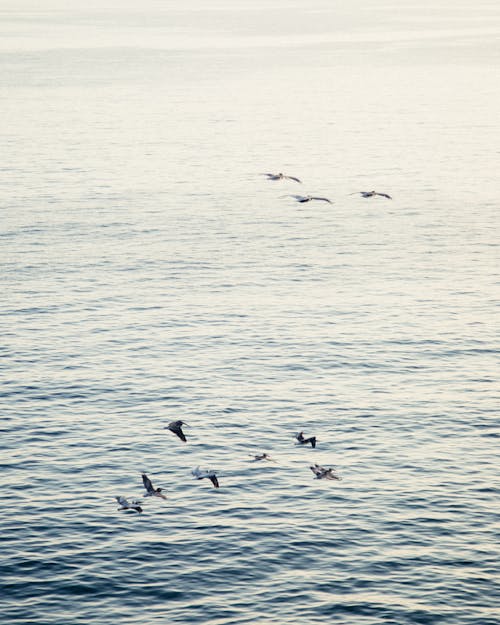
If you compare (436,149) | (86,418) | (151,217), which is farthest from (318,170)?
(86,418)

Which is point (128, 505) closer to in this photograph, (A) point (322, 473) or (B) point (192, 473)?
(B) point (192, 473)

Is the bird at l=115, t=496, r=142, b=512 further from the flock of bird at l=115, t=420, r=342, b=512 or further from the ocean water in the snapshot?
the ocean water

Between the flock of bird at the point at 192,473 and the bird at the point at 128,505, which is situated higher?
the flock of bird at the point at 192,473

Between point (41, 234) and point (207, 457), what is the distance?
226ft

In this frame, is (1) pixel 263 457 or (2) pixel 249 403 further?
(2) pixel 249 403

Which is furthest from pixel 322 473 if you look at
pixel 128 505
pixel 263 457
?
pixel 128 505

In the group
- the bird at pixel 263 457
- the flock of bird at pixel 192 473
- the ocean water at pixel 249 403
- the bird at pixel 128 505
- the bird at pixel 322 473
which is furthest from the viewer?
the bird at pixel 322 473

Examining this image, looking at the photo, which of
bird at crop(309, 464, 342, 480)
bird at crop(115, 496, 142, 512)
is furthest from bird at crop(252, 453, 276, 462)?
bird at crop(115, 496, 142, 512)

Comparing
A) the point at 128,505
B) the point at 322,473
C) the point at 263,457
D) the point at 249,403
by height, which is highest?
the point at 249,403

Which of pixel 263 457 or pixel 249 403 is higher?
pixel 249 403

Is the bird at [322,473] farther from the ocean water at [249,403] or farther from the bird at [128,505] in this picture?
the bird at [128,505]

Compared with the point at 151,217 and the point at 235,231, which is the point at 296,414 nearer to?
the point at 235,231

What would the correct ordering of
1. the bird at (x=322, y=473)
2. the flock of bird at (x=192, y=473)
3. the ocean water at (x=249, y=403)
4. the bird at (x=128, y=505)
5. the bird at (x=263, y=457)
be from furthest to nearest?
1. the bird at (x=322, y=473)
2. the bird at (x=263, y=457)
3. the bird at (x=128, y=505)
4. the flock of bird at (x=192, y=473)
5. the ocean water at (x=249, y=403)

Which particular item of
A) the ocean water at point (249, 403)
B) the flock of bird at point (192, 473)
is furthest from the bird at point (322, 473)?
the ocean water at point (249, 403)
